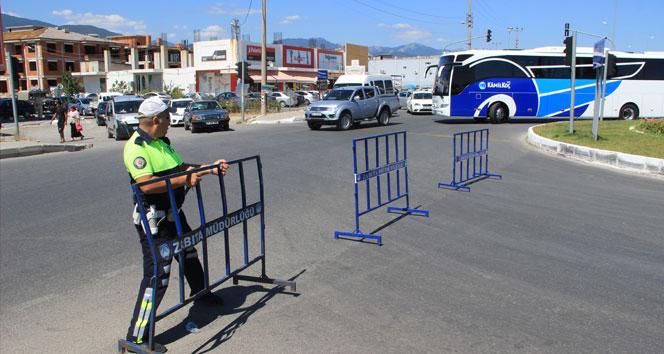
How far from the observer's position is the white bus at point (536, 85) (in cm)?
2686

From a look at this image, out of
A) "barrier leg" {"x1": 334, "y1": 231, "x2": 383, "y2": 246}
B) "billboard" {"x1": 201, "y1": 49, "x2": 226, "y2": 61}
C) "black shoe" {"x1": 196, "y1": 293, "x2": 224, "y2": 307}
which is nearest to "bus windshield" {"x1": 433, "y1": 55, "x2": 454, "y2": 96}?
"barrier leg" {"x1": 334, "y1": 231, "x2": 383, "y2": 246}

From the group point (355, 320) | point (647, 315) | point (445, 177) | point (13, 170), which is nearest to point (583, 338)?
point (647, 315)

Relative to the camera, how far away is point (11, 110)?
41844 millimetres

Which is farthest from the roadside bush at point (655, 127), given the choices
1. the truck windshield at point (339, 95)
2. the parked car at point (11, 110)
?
the parked car at point (11, 110)

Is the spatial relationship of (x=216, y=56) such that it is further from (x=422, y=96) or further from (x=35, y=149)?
(x=35, y=149)

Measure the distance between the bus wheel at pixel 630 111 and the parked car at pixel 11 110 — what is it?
128 feet

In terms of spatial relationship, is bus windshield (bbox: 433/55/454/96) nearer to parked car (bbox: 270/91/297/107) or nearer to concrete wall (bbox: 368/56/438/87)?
parked car (bbox: 270/91/297/107)

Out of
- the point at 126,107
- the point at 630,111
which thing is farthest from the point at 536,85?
the point at 126,107

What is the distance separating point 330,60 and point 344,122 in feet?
177

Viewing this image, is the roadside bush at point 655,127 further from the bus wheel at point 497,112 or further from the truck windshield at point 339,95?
the truck windshield at point 339,95

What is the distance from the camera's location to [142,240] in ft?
13.5

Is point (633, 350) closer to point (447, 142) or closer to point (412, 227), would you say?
point (412, 227)

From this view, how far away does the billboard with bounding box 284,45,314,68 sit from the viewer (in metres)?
67.9

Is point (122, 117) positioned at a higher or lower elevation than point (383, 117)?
higher
